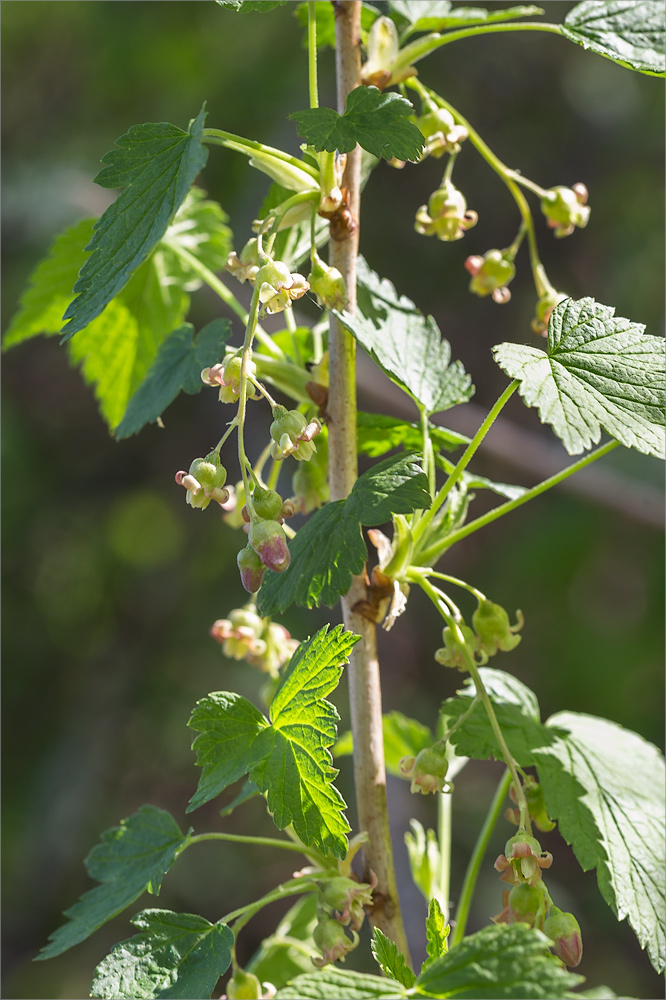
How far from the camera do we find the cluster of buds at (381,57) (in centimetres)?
60

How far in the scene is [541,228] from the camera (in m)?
2.97

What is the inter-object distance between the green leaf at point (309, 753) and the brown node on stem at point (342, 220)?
259mm

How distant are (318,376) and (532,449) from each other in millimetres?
1424

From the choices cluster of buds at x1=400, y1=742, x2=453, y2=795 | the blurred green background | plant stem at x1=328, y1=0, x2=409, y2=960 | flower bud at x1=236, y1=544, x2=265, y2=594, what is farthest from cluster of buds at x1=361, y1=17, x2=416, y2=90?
the blurred green background

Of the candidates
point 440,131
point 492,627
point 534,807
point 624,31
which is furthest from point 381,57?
point 534,807

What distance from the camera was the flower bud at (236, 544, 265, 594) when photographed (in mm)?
500

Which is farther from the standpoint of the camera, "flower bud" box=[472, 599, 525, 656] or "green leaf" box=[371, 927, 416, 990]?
"flower bud" box=[472, 599, 525, 656]

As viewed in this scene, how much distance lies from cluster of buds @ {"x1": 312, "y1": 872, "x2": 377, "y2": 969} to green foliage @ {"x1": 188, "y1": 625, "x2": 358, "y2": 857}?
60mm

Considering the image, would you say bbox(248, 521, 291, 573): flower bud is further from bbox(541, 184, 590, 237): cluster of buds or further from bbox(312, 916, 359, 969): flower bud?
bbox(541, 184, 590, 237): cluster of buds

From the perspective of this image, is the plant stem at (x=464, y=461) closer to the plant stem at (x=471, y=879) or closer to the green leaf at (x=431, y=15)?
the plant stem at (x=471, y=879)

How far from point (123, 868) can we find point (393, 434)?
0.37m

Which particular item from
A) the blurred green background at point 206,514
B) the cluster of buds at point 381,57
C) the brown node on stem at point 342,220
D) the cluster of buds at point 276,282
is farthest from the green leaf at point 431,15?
the blurred green background at point 206,514

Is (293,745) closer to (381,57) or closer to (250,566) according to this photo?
(250,566)

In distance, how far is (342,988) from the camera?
42 centimetres
